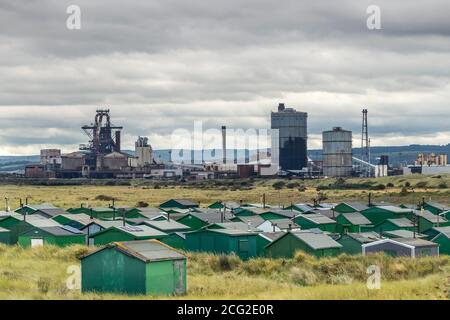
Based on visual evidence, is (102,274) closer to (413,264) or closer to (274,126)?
(413,264)

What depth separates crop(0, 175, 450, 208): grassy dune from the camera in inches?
3814

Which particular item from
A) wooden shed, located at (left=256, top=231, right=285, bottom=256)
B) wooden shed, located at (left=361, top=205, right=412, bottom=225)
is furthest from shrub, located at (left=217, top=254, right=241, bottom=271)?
wooden shed, located at (left=361, top=205, right=412, bottom=225)

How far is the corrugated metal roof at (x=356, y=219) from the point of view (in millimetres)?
54781

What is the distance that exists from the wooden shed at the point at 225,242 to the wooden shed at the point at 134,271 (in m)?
12.5

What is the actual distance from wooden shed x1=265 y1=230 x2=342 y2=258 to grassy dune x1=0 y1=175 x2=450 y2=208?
4460 cm

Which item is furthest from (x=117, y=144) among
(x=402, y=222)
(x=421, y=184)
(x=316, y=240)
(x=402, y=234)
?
(x=316, y=240)

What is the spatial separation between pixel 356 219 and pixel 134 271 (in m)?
29.8

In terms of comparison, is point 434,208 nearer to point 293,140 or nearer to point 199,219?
point 199,219

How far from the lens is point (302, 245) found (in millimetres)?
39562

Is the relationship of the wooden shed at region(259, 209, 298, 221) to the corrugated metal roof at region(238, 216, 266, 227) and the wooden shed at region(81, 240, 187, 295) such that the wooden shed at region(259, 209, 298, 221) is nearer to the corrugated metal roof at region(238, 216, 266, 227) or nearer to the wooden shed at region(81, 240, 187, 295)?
the corrugated metal roof at region(238, 216, 266, 227)

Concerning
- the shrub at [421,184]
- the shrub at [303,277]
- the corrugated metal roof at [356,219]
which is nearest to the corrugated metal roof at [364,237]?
the corrugated metal roof at [356,219]

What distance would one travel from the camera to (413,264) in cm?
3650
